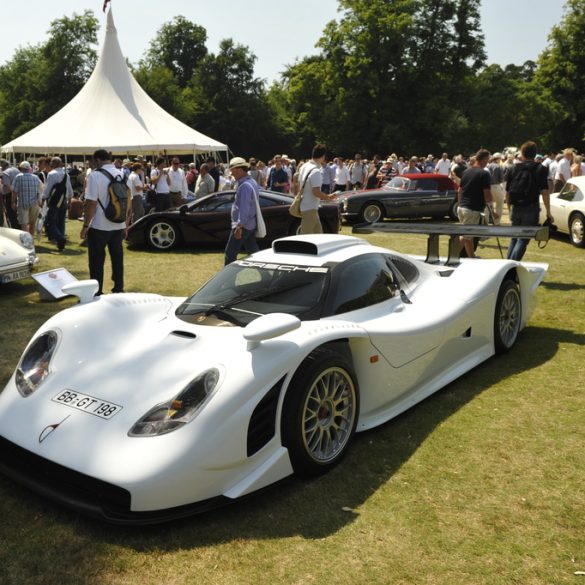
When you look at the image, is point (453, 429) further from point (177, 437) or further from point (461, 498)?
point (177, 437)

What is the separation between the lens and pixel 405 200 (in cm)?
1688

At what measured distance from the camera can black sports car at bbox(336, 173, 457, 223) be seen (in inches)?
658

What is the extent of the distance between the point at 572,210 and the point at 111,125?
1642 centimetres

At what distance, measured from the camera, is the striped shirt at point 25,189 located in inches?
480

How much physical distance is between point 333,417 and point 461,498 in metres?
0.80

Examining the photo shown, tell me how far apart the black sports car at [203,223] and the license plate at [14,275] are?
3.99 m

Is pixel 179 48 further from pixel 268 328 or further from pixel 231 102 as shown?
pixel 268 328

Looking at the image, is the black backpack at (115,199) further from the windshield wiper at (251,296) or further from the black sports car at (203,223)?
the black sports car at (203,223)

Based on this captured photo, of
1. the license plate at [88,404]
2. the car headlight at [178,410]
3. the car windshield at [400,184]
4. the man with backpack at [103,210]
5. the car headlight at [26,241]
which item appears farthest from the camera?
the car windshield at [400,184]

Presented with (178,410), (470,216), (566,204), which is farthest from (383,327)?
(566,204)

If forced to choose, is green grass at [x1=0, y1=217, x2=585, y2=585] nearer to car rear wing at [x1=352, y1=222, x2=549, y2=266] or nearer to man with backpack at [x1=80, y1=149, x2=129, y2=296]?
car rear wing at [x1=352, y1=222, x2=549, y2=266]

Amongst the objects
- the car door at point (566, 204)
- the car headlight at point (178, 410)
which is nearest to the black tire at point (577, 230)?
the car door at point (566, 204)

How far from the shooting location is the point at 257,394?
3170mm

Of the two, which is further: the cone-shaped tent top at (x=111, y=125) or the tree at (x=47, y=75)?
the tree at (x=47, y=75)
